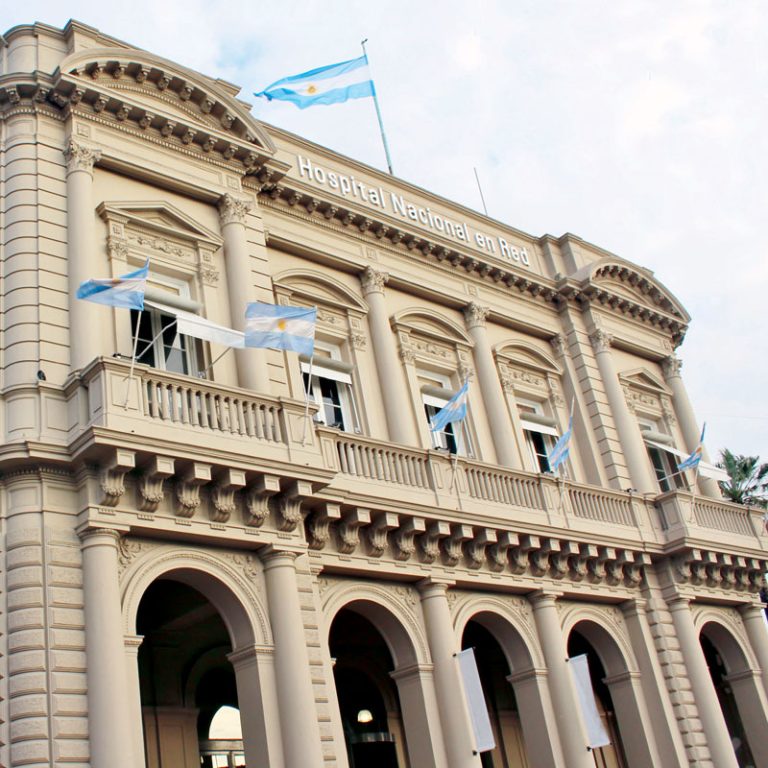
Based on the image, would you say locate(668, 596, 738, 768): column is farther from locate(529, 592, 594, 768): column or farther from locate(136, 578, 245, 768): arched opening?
locate(136, 578, 245, 768): arched opening

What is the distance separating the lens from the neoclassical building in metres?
15.2

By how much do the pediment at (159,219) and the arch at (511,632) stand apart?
8686 mm

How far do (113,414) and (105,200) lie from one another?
518 centimetres

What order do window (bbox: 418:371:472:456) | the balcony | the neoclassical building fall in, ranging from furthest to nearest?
1. window (bbox: 418:371:472:456)
2. the balcony
3. the neoclassical building

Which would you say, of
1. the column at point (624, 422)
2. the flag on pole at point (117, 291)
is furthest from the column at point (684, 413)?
the flag on pole at point (117, 291)

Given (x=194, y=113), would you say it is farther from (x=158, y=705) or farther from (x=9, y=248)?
(x=158, y=705)

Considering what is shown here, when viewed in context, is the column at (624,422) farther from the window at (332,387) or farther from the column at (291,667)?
the column at (291,667)

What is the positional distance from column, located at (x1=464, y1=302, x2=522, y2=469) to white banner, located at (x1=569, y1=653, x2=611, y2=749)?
453 cm

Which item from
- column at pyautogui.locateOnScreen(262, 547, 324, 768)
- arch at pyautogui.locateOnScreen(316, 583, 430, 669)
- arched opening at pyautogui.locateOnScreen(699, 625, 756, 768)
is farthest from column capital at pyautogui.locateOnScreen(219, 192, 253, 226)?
arched opening at pyautogui.locateOnScreen(699, 625, 756, 768)

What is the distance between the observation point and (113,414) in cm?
1517

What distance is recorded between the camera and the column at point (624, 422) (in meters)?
26.4

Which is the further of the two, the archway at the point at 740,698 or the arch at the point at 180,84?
the archway at the point at 740,698

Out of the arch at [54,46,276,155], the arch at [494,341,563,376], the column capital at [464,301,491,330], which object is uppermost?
the arch at [54,46,276,155]

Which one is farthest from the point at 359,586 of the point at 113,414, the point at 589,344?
the point at 589,344
